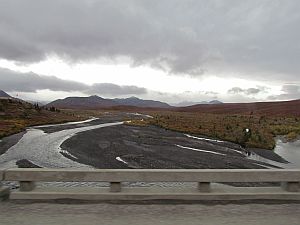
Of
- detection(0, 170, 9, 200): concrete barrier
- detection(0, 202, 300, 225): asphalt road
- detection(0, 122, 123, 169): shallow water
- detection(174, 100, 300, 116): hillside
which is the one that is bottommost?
detection(0, 122, 123, 169): shallow water

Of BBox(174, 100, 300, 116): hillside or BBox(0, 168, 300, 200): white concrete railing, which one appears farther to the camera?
BBox(174, 100, 300, 116): hillside

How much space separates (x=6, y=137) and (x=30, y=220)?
94.8 feet

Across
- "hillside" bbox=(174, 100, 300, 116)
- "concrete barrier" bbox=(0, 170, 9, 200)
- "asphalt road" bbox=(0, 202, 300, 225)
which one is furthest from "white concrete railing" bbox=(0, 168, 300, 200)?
"hillside" bbox=(174, 100, 300, 116)

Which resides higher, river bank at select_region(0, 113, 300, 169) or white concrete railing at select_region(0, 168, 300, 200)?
white concrete railing at select_region(0, 168, 300, 200)

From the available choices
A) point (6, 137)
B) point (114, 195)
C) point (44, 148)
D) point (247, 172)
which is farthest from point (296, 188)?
point (6, 137)

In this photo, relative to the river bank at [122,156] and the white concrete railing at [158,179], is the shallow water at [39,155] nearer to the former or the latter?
the river bank at [122,156]

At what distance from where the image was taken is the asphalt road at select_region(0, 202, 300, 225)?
5941 mm

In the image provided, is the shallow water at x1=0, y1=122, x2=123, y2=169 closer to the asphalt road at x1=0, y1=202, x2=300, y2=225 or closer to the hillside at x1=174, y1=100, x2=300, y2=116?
the asphalt road at x1=0, y1=202, x2=300, y2=225

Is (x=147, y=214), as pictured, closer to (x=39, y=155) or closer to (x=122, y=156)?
(x=122, y=156)

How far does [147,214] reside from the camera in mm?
6328

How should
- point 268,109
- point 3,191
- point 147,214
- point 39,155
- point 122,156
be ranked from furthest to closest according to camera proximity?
point 268,109 → point 122,156 → point 39,155 → point 3,191 → point 147,214

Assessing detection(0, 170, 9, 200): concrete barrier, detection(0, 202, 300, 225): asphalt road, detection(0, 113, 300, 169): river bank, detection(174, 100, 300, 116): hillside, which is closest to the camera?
detection(0, 202, 300, 225): asphalt road

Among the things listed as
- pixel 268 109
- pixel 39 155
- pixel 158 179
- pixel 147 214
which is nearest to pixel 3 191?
pixel 147 214

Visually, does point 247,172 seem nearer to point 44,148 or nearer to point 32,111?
point 44,148
